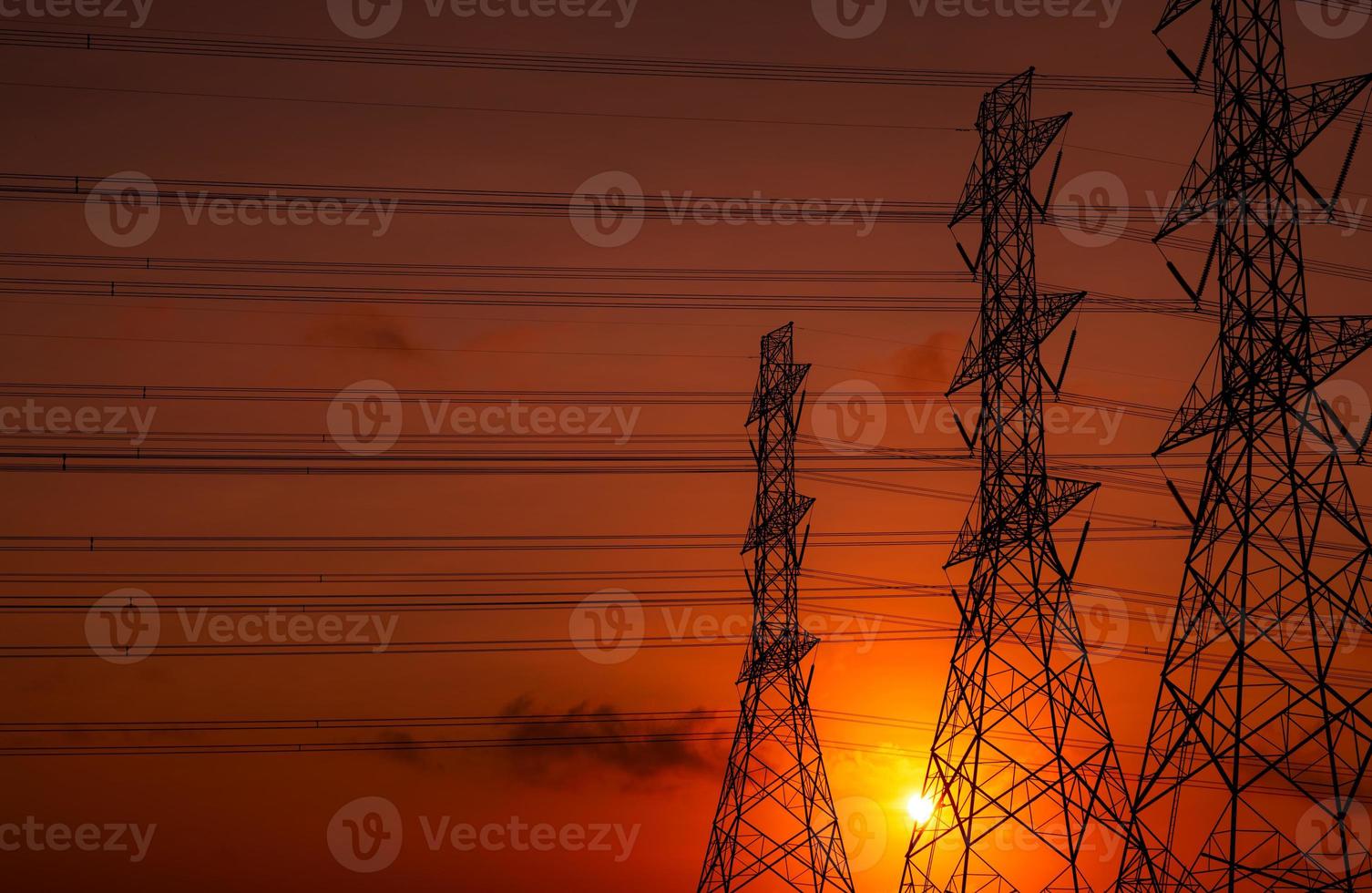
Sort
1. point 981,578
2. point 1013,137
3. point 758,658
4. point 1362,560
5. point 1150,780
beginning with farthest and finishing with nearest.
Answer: point 758,658
point 1013,137
point 981,578
point 1150,780
point 1362,560

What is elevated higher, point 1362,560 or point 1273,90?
point 1273,90

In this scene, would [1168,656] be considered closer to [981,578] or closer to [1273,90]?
[981,578]

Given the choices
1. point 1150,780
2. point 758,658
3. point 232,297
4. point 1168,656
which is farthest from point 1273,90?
point 232,297

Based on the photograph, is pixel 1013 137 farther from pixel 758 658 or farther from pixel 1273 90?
pixel 758 658

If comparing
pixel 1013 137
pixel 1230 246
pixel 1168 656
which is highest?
Answer: pixel 1013 137

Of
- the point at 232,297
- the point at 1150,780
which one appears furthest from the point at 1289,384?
the point at 232,297

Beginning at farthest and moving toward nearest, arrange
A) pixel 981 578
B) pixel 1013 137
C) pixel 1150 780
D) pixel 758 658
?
pixel 758 658
pixel 1013 137
pixel 981 578
pixel 1150 780


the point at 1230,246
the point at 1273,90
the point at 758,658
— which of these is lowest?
the point at 758,658

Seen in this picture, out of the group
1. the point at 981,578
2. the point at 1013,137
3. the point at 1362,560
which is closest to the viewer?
the point at 1362,560

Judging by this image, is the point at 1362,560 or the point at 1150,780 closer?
the point at 1362,560
